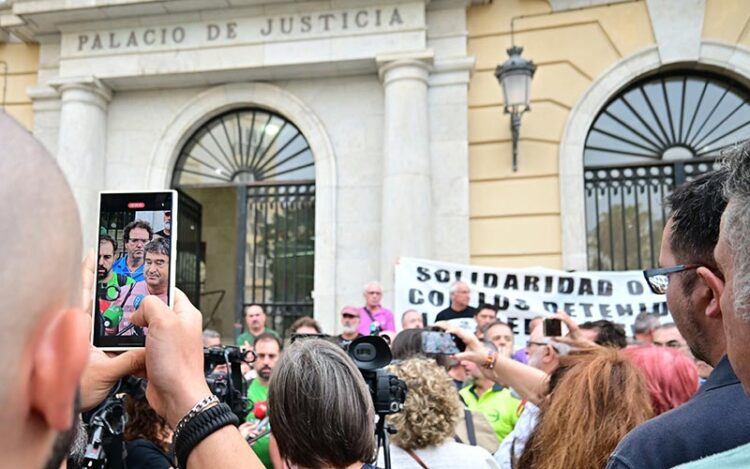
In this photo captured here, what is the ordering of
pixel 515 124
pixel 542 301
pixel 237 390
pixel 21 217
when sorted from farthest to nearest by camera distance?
pixel 515 124, pixel 542 301, pixel 237 390, pixel 21 217

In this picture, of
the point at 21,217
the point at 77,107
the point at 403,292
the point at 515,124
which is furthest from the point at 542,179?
the point at 21,217

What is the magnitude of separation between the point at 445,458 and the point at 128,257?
1774mm

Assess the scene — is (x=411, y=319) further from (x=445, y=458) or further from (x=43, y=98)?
(x=43, y=98)

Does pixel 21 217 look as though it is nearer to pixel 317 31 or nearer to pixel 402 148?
pixel 402 148

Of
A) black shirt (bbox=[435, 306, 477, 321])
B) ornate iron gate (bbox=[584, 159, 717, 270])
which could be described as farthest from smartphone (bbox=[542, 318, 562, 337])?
ornate iron gate (bbox=[584, 159, 717, 270])

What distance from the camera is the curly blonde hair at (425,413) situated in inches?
112

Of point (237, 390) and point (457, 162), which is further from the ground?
point (457, 162)

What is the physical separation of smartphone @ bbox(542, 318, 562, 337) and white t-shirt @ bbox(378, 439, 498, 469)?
139cm

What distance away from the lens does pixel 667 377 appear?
2.55 metres

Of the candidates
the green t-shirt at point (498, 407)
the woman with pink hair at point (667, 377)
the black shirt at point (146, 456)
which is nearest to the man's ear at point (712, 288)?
the woman with pink hair at point (667, 377)

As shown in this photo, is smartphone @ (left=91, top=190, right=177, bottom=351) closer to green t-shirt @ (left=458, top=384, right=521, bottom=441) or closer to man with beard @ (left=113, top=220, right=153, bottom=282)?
man with beard @ (left=113, top=220, right=153, bottom=282)

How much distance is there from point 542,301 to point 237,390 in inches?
219

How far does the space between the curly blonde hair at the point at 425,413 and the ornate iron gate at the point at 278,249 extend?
7049mm

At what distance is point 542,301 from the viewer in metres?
7.55
